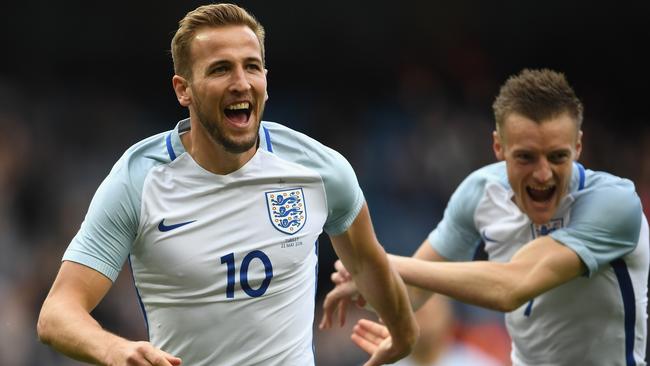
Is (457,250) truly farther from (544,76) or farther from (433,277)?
(544,76)

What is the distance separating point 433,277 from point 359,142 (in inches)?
236

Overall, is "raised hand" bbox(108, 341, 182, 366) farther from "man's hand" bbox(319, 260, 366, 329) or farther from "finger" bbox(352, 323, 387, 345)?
"finger" bbox(352, 323, 387, 345)

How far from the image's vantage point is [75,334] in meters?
3.62

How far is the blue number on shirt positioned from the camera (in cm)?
409

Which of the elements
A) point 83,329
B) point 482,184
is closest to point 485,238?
point 482,184

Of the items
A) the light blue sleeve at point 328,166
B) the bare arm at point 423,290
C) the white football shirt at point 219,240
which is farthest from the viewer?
the bare arm at point 423,290

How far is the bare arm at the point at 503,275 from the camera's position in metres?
5.08

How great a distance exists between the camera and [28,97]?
10391 millimetres

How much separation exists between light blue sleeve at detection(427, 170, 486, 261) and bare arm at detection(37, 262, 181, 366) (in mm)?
2290

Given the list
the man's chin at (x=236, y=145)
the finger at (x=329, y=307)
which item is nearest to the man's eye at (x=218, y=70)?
A: the man's chin at (x=236, y=145)

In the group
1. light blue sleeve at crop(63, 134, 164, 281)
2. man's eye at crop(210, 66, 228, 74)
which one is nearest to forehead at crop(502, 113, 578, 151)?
man's eye at crop(210, 66, 228, 74)

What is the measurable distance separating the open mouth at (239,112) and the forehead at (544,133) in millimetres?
1610

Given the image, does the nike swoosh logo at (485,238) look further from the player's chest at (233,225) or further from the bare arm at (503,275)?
the player's chest at (233,225)

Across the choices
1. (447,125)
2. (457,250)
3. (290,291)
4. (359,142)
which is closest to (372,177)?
(359,142)
